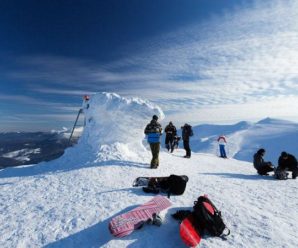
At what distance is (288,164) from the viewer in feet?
40.8

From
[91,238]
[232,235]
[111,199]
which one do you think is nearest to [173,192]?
[111,199]

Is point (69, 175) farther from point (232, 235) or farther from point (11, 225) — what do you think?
point (232, 235)

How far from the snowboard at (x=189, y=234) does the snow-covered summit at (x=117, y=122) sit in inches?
358

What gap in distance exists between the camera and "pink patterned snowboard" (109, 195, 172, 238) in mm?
5733

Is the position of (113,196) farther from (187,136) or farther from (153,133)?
(187,136)

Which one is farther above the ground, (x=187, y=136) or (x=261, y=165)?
(x=187, y=136)

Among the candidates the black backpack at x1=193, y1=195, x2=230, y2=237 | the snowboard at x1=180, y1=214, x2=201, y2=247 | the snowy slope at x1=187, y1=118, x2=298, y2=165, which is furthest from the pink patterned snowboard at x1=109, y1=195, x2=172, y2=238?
the snowy slope at x1=187, y1=118, x2=298, y2=165

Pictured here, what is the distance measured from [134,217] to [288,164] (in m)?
9.89

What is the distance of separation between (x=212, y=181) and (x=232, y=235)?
4944 mm

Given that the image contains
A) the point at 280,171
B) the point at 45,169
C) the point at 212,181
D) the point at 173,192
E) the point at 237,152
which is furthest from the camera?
the point at 237,152

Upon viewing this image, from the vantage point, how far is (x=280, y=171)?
12016mm

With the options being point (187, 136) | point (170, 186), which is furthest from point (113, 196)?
point (187, 136)

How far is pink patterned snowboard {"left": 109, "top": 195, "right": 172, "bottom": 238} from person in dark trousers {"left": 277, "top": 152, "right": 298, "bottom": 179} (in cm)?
809

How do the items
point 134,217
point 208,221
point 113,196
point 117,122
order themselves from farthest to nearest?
point 117,122 → point 113,196 → point 134,217 → point 208,221
